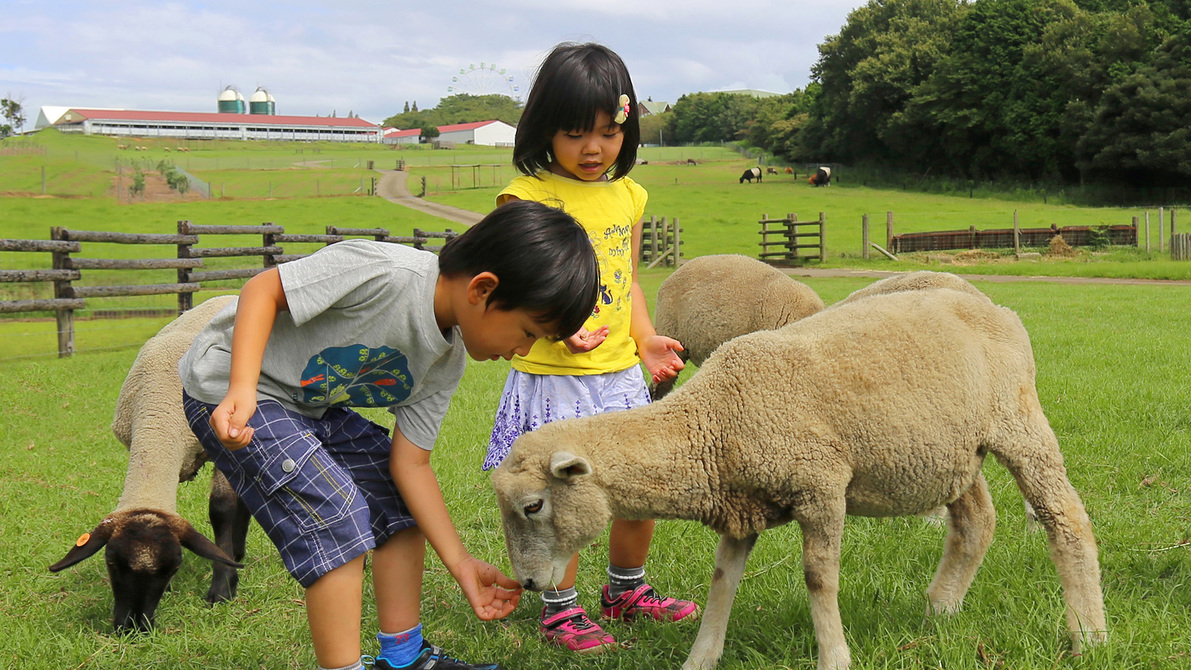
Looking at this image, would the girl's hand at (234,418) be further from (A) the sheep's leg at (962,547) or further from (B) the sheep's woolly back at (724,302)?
(B) the sheep's woolly back at (724,302)

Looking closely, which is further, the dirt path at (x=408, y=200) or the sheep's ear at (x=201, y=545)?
the dirt path at (x=408, y=200)

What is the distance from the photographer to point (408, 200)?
197ft

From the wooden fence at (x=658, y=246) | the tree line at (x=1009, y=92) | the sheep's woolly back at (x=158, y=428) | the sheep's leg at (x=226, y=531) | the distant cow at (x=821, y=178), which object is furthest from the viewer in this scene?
the distant cow at (x=821, y=178)

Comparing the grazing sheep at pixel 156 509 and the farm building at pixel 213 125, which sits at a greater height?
the farm building at pixel 213 125

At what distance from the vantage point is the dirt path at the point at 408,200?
163ft

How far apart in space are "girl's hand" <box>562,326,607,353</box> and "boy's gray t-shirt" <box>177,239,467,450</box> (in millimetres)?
616

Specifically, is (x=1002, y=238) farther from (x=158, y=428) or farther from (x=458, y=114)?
(x=458, y=114)

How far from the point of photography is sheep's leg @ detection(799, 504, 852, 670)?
9.50 ft

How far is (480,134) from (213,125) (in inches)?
1611

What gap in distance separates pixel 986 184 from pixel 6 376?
61.2 metres

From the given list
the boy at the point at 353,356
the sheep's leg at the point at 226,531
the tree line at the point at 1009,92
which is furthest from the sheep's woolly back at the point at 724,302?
the tree line at the point at 1009,92

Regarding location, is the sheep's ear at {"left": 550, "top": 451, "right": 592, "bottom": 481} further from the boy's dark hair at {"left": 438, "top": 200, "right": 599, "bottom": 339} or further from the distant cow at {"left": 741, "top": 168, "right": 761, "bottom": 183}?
the distant cow at {"left": 741, "top": 168, "right": 761, "bottom": 183}

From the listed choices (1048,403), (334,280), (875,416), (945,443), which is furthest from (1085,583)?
(1048,403)

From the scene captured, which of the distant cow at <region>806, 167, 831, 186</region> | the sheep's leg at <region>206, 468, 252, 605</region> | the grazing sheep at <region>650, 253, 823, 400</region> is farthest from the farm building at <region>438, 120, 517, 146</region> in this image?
the sheep's leg at <region>206, 468, 252, 605</region>
